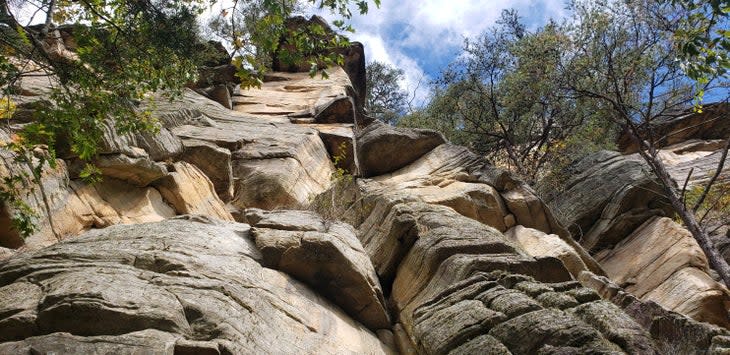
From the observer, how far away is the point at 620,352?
6633mm

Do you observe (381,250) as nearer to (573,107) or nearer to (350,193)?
Result: (350,193)

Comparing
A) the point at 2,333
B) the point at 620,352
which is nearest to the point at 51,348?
the point at 2,333

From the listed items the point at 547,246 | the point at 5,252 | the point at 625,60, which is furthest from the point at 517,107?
the point at 5,252

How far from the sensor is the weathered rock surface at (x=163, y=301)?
6.91 m

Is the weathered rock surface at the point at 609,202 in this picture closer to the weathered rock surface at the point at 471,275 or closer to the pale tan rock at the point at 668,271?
the pale tan rock at the point at 668,271

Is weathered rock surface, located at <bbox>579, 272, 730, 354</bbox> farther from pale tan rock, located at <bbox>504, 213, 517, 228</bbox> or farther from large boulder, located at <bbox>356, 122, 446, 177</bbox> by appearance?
large boulder, located at <bbox>356, 122, 446, 177</bbox>

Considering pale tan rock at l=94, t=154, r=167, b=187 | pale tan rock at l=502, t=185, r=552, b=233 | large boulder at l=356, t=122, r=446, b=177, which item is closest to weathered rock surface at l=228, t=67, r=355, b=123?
large boulder at l=356, t=122, r=446, b=177

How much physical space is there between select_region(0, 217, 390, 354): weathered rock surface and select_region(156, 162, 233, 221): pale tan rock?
15.4 ft

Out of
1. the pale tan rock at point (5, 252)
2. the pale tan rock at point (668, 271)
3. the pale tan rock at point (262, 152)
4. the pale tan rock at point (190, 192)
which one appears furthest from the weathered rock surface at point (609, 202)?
the pale tan rock at point (5, 252)

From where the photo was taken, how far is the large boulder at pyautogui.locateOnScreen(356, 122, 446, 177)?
22031 mm

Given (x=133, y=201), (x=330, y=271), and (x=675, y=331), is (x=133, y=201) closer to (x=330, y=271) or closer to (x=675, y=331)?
(x=330, y=271)

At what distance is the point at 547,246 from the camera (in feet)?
51.4

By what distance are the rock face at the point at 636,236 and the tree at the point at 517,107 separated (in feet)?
15.6

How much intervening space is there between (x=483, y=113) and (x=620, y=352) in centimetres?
2748
